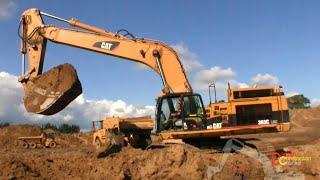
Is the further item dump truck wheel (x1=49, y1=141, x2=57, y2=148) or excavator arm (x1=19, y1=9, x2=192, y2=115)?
dump truck wheel (x1=49, y1=141, x2=57, y2=148)

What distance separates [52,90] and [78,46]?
202cm

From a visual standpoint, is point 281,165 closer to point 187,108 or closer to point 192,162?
point 192,162

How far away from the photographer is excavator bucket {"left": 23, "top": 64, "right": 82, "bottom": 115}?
14891 mm

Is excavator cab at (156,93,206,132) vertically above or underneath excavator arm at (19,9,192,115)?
underneath

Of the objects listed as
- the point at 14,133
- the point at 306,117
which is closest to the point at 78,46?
the point at 14,133

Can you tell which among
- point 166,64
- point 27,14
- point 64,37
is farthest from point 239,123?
point 27,14

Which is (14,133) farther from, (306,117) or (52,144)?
(306,117)

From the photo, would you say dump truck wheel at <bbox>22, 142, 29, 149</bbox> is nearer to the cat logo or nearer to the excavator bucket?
the excavator bucket

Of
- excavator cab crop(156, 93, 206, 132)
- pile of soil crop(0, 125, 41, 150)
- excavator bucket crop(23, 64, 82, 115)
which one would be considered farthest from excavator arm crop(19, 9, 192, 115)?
pile of soil crop(0, 125, 41, 150)

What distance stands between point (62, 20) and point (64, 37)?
1.91 feet

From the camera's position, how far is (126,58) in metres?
15.5

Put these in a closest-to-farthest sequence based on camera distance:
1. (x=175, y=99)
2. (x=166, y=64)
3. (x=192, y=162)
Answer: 1. (x=192, y=162)
2. (x=175, y=99)
3. (x=166, y=64)

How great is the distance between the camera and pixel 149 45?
48.9ft

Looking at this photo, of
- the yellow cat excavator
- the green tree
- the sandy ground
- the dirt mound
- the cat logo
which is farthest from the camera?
the green tree
